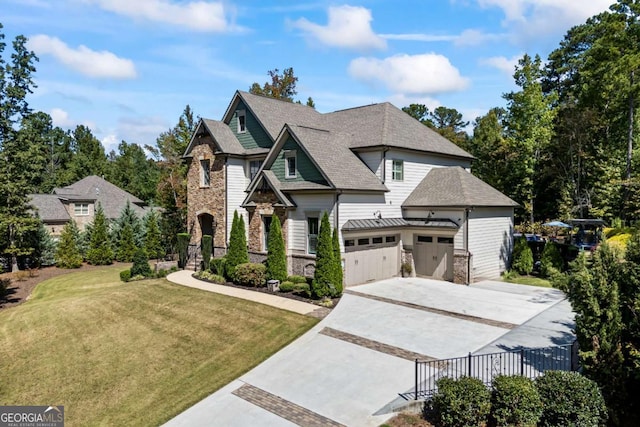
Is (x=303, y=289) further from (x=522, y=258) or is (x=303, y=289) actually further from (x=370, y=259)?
(x=522, y=258)

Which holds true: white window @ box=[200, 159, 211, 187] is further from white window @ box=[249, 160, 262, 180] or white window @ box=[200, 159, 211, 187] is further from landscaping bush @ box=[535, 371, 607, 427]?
landscaping bush @ box=[535, 371, 607, 427]

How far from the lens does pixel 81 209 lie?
41969 millimetres

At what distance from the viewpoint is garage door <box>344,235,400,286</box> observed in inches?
804

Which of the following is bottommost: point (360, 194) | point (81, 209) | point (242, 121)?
point (81, 209)

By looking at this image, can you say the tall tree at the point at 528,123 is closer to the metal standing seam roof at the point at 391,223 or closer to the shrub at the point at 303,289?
the metal standing seam roof at the point at 391,223

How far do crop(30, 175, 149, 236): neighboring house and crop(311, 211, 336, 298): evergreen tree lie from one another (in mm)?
29889

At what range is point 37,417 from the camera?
11500 mm

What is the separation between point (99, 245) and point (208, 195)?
1572cm

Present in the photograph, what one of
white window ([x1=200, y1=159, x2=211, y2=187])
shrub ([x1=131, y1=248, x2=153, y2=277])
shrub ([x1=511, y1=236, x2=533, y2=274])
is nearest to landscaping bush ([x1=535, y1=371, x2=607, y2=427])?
shrub ([x1=511, y1=236, x2=533, y2=274])

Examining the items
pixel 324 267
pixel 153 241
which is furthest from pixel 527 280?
pixel 153 241

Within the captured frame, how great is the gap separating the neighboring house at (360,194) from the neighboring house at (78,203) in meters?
20.4

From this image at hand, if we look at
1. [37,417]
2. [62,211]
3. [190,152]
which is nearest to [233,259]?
[190,152]

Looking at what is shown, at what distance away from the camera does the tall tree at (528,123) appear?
33062 millimetres

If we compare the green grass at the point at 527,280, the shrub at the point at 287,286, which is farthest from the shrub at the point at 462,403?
the green grass at the point at 527,280
